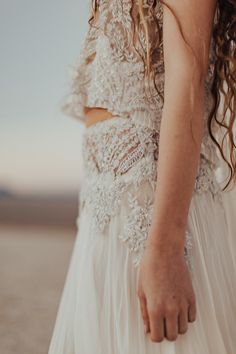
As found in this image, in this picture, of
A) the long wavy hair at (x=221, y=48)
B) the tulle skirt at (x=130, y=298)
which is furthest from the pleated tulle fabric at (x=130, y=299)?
the long wavy hair at (x=221, y=48)

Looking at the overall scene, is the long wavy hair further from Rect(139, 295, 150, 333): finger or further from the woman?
Rect(139, 295, 150, 333): finger

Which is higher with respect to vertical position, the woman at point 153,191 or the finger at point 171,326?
the woman at point 153,191

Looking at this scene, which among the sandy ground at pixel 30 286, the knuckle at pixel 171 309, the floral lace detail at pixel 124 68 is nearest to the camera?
the knuckle at pixel 171 309

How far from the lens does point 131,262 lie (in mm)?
710

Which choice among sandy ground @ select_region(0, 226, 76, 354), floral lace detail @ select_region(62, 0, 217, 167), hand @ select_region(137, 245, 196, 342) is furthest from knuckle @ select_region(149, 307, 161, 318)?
sandy ground @ select_region(0, 226, 76, 354)

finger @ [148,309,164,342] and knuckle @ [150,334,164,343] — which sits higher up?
finger @ [148,309,164,342]

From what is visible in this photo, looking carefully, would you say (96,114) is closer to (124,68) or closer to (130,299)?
(124,68)

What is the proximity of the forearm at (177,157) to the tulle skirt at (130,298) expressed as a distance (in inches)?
3.4

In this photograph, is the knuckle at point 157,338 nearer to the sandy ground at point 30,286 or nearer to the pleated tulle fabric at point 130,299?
the pleated tulle fabric at point 130,299

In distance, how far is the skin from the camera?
63cm

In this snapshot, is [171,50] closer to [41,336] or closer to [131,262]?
[131,262]

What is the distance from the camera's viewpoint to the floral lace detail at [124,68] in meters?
0.76

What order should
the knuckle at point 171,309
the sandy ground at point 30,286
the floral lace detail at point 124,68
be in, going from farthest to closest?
the sandy ground at point 30,286 < the floral lace detail at point 124,68 < the knuckle at point 171,309

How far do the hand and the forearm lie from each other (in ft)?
0.05
